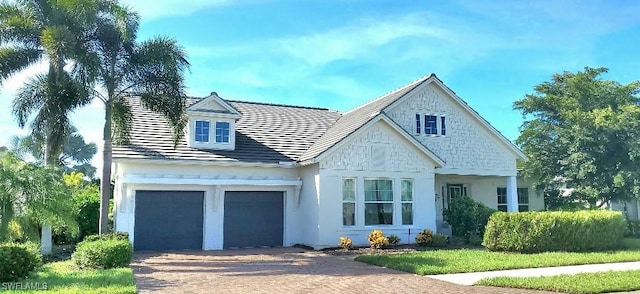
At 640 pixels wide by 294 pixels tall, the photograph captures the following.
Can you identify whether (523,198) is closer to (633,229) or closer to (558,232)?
(633,229)

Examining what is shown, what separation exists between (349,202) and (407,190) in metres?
2.65

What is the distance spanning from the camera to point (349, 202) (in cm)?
2009

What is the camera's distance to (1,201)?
12555mm

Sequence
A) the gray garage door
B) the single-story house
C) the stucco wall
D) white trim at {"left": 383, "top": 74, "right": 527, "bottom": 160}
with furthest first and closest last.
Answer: white trim at {"left": 383, "top": 74, "right": 527, "bottom": 160}
the stucco wall
the single-story house
the gray garage door

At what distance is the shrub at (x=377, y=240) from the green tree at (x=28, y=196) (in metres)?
10.2

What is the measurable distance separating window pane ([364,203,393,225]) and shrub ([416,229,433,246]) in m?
1.27

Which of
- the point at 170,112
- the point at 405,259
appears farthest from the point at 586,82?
the point at 170,112

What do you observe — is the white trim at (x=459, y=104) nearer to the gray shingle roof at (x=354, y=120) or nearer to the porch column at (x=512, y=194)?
the gray shingle roof at (x=354, y=120)

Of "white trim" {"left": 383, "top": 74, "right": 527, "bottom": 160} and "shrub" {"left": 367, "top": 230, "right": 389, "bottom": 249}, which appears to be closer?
"shrub" {"left": 367, "top": 230, "right": 389, "bottom": 249}

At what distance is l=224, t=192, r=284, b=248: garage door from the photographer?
20.1 meters

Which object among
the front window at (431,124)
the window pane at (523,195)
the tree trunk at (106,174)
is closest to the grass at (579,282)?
the tree trunk at (106,174)

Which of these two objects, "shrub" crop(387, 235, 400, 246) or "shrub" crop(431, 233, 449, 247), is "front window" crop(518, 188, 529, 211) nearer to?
"shrub" crop(431, 233, 449, 247)

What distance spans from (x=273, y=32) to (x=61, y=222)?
27.3 ft

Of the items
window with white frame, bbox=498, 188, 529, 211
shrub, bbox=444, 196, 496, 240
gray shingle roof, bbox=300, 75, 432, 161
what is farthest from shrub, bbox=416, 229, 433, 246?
window with white frame, bbox=498, 188, 529, 211
